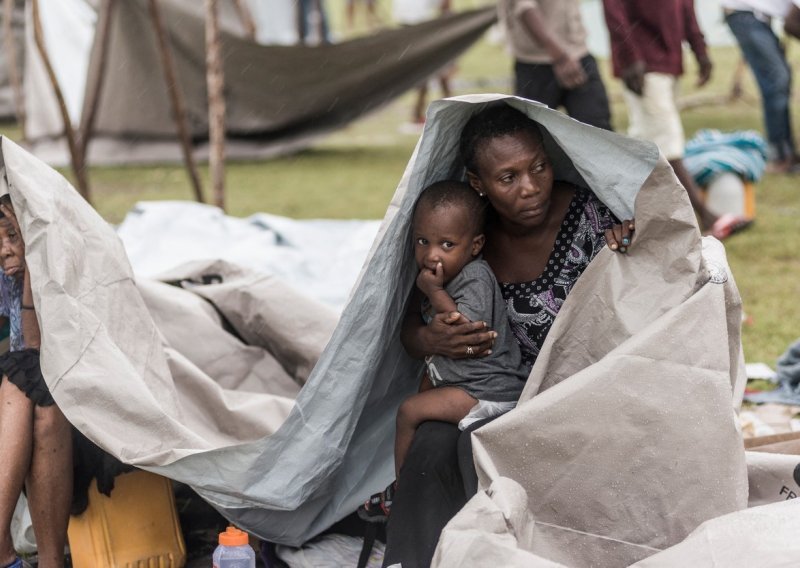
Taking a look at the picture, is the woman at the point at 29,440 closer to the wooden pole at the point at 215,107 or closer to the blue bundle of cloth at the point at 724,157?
the wooden pole at the point at 215,107

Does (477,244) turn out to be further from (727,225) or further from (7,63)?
(7,63)

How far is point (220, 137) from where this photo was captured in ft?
20.6

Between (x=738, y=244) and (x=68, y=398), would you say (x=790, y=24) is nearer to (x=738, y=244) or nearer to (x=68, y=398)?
(x=738, y=244)

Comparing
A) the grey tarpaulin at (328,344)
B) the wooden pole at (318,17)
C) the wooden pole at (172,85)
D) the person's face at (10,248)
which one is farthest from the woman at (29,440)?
the wooden pole at (318,17)

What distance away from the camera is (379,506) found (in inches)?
105

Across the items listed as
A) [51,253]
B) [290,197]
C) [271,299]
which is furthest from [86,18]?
[51,253]

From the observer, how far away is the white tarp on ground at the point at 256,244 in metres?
4.86

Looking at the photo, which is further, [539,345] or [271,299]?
[271,299]

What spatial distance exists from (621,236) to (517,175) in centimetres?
27

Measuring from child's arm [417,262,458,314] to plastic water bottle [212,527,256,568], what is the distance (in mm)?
645

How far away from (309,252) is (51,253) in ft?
8.75

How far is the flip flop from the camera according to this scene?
592 centimetres

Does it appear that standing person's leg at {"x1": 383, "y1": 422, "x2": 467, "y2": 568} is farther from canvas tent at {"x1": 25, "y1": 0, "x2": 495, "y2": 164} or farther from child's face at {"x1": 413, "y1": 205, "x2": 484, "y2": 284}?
canvas tent at {"x1": 25, "y1": 0, "x2": 495, "y2": 164}

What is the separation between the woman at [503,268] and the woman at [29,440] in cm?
76
